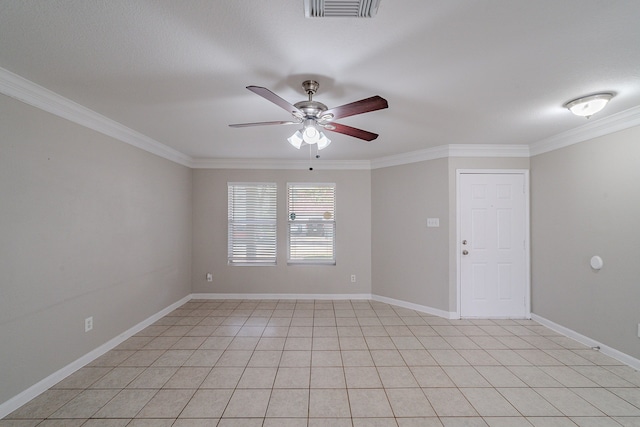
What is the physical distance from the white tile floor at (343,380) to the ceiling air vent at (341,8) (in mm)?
2491

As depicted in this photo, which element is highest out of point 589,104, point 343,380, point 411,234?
point 589,104

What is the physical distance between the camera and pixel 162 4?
120 cm

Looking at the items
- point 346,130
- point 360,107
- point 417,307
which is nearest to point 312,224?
point 417,307

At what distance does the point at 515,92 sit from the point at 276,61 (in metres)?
1.93

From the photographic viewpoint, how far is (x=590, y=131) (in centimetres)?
271

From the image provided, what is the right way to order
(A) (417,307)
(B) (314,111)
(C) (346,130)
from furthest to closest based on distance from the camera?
1. (A) (417,307)
2. (C) (346,130)
3. (B) (314,111)

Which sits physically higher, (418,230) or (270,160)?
(270,160)

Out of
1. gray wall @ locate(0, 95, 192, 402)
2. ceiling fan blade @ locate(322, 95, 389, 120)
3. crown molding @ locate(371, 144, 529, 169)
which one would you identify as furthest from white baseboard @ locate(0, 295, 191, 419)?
crown molding @ locate(371, 144, 529, 169)

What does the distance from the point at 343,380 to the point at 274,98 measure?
7.73 feet

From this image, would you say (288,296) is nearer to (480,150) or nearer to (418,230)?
(418,230)

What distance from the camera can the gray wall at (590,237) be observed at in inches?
94.0

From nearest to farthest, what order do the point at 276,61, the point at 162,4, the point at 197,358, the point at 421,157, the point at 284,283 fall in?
1. the point at 162,4
2. the point at 276,61
3. the point at 197,358
4. the point at 421,157
5. the point at 284,283

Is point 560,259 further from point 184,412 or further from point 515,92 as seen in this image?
point 184,412

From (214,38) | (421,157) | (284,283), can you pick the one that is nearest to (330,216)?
(284,283)
